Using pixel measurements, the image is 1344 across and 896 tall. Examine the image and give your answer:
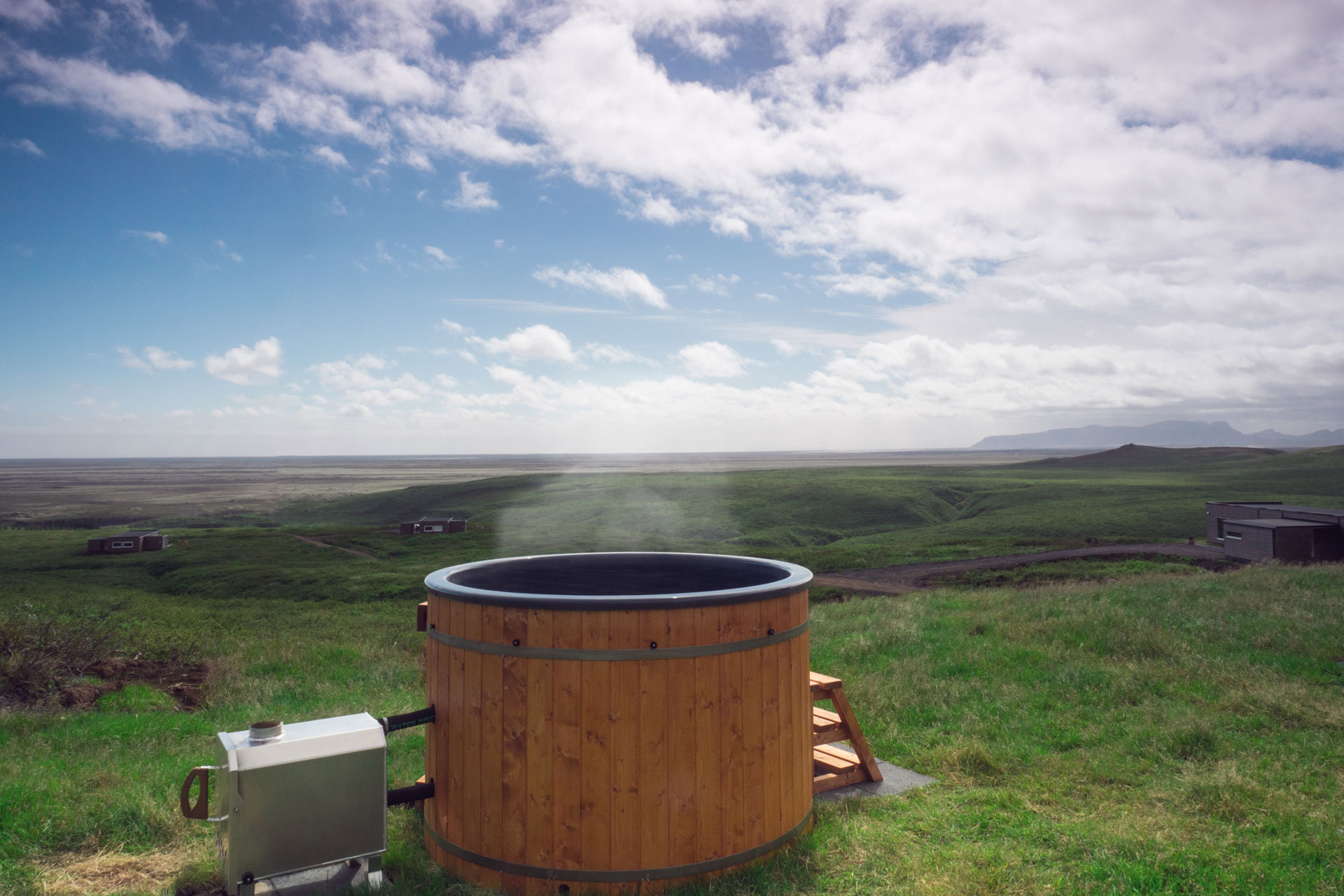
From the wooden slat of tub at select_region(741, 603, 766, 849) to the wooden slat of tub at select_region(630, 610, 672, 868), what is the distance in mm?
545

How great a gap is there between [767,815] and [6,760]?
7.07 metres

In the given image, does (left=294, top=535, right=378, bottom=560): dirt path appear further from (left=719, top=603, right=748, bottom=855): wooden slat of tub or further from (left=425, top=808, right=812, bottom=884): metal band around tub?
(left=719, top=603, right=748, bottom=855): wooden slat of tub

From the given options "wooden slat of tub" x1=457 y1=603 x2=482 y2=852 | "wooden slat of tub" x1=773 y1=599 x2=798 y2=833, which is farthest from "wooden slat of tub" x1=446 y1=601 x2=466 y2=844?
"wooden slat of tub" x1=773 y1=599 x2=798 y2=833

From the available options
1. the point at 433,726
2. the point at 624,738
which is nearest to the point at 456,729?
the point at 433,726

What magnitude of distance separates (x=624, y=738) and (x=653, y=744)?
177 millimetres

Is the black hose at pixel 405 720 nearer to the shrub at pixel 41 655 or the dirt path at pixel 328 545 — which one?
the shrub at pixel 41 655

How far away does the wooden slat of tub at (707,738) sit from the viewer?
470 centimetres

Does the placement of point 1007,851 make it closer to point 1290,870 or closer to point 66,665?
point 1290,870

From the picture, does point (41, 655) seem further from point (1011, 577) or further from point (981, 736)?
point (1011, 577)

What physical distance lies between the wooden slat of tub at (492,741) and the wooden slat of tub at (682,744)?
40.3 inches

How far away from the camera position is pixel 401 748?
26.2 feet

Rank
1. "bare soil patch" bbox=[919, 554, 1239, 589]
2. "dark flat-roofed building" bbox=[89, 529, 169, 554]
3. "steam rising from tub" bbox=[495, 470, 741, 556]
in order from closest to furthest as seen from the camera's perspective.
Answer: "bare soil patch" bbox=[919, 554, 1239, 589]
"dark flat-roofed building" bbox=[89, 529, 169, 554]
"steam rising from tub" bbox=[495, 470, 741, 556]

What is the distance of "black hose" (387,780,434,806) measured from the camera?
5055 mm

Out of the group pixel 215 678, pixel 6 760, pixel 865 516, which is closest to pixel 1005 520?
pixel 865 516
